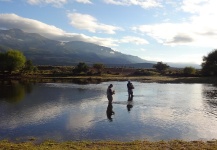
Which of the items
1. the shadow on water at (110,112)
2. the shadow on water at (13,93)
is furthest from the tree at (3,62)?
the shadow on water at (110,112)

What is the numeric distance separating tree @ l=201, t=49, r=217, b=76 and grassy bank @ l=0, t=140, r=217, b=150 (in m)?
108

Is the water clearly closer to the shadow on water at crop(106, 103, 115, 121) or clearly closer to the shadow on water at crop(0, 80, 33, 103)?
the shadow on water at crop(106, 103, 115, 121)

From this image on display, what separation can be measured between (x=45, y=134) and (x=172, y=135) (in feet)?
35.5

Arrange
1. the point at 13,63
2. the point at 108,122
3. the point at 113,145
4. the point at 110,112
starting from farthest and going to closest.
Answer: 1. the point at 13,63
2. the point at 110,112
3. the point at 108,122
4. the point at 113,145

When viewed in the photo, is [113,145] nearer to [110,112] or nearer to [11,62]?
[110,112]

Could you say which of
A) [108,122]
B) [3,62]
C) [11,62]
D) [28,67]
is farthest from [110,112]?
[28,67]

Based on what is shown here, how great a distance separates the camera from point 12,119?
101 ft

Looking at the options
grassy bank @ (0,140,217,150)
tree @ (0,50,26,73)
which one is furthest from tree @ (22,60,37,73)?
grassy bank @ (0,140,217,150)

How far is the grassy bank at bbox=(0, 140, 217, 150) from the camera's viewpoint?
20062mm

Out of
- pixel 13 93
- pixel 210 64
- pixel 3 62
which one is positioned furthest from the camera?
pixel 210 64

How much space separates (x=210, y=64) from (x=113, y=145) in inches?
4538

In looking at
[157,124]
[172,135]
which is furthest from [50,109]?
[172,135]

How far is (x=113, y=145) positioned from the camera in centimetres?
2100

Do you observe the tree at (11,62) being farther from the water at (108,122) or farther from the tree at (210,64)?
the water at (108,122)
